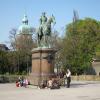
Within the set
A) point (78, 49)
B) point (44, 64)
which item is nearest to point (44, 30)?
point (44, 64)

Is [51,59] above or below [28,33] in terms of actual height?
below

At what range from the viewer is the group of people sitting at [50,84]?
31153 millimetres

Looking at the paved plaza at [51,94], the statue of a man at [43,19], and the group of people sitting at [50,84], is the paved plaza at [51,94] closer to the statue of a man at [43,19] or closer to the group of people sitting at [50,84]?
the group of people sitting at [50,84]

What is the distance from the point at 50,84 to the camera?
31109 millimetres

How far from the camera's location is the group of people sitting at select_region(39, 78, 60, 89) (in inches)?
1227

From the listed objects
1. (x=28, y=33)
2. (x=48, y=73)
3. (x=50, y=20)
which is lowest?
(x=48, y=73)

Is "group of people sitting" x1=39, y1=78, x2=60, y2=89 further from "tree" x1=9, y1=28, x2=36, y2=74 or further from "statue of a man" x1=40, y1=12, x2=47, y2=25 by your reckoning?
"tree" x1=9, y1=28, x2=36, y2=74

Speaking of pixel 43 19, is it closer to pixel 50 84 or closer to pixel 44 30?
pixel 44 30

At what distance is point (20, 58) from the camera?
2970 inches

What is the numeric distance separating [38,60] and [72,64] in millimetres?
38434

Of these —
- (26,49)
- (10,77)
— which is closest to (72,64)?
(26,49)

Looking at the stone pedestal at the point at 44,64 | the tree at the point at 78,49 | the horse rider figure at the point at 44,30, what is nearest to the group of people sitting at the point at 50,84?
the stone pedestal at the point at 44,64

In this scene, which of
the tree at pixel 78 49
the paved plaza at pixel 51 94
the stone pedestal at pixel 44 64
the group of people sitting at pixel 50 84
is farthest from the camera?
the tree at pixel 78 49

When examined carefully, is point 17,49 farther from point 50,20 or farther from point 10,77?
point 50,20
